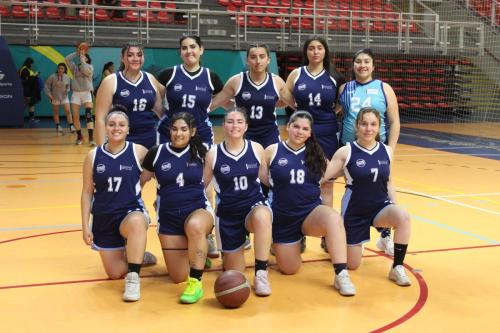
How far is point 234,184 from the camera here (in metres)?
4.89

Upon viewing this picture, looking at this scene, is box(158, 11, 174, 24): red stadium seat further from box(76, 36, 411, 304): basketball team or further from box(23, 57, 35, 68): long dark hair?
box(76, 36, 411, 304): basketball team

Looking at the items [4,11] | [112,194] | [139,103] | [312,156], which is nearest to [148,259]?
[112,194]

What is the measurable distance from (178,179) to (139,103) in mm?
1037

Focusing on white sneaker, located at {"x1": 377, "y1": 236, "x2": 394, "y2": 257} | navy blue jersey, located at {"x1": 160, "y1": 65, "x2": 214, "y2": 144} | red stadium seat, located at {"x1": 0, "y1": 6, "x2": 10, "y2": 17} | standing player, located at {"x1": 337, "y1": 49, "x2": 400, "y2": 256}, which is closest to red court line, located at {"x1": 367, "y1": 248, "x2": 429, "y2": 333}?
white sneaker, located at {"x1": 377, "y1": 236, "x2": 394, "y2": 257}

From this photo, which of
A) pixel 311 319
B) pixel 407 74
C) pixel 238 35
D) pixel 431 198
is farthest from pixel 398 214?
pixel 407 74

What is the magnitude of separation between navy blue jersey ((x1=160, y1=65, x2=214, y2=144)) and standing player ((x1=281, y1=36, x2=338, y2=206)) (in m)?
0.65

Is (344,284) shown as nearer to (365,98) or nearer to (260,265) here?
(260,265)

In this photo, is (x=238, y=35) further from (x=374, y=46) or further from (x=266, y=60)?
(x=266, y=60)

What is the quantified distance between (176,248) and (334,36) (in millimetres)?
14697

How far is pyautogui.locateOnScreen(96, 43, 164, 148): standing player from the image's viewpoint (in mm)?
5547

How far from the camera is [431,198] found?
8148 mm

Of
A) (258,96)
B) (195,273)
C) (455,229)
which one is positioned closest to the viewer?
(195,273)

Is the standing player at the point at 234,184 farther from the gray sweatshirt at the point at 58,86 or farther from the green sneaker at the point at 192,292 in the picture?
the gray sweatshirt at the point at 58,86

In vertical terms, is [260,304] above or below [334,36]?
below
